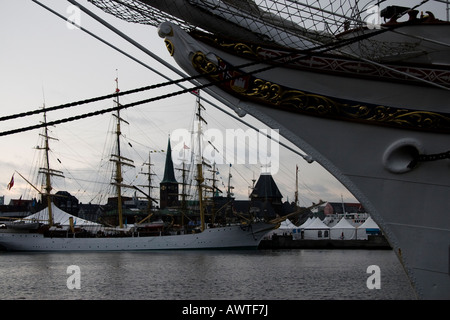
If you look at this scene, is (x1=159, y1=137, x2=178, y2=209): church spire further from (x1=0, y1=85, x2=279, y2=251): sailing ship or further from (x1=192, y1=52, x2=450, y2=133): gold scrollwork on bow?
(x1=192, y1=52, x2=450, y2=133): gold scrollwork on bow

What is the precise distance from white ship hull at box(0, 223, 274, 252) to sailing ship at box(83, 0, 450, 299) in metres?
39.5

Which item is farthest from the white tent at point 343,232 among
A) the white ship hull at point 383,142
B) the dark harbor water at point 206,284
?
the white ship hull at point 383,142

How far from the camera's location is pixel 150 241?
155 ft

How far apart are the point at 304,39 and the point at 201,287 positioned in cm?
1376

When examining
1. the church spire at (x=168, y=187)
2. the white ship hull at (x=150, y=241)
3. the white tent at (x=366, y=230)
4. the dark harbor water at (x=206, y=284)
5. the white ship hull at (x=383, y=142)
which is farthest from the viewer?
the church spire at (x=168, y=187)

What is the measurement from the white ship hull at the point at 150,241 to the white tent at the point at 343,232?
9023mm

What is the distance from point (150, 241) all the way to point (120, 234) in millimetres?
3830

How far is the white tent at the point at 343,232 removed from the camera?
49.7 metres

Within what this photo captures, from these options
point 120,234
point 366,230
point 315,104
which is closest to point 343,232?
point 366,230

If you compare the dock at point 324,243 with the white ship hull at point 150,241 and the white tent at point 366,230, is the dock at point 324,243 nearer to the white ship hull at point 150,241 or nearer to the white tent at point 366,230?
the white tent at point 366,230

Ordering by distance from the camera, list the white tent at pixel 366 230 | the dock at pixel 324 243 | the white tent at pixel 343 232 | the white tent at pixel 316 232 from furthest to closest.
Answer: the white tent at pixel 316 232
the white tent at pixel 343 232
the white tent at pixel 366 230
the dock at pixel 324 243

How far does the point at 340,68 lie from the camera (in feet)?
18.1
